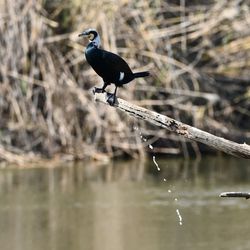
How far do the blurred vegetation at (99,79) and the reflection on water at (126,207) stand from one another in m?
0.50

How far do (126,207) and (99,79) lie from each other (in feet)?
11.0

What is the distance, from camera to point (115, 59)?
5.14 metres

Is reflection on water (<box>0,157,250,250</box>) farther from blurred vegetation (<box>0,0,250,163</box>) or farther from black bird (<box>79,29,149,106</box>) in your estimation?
black bird (<box>79,29,149,106</box>)

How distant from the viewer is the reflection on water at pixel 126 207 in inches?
270

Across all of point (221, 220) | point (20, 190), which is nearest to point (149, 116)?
point (221, 220)

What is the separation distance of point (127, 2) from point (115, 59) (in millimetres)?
6238

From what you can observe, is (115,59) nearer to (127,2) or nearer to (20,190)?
(20,190)

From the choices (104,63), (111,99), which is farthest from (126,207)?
(111,99)

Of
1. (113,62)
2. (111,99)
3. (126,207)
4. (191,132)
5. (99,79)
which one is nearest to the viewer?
(191,132)

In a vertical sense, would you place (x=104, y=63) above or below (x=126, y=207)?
above

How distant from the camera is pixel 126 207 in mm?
8141

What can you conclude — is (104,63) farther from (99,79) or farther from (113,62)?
(99,79)

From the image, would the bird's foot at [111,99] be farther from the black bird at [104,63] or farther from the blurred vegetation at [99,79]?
the blurred vegetation at [99,79]

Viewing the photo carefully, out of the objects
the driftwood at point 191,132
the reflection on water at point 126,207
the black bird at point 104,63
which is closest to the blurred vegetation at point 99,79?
the reflection on water at point 126,207
